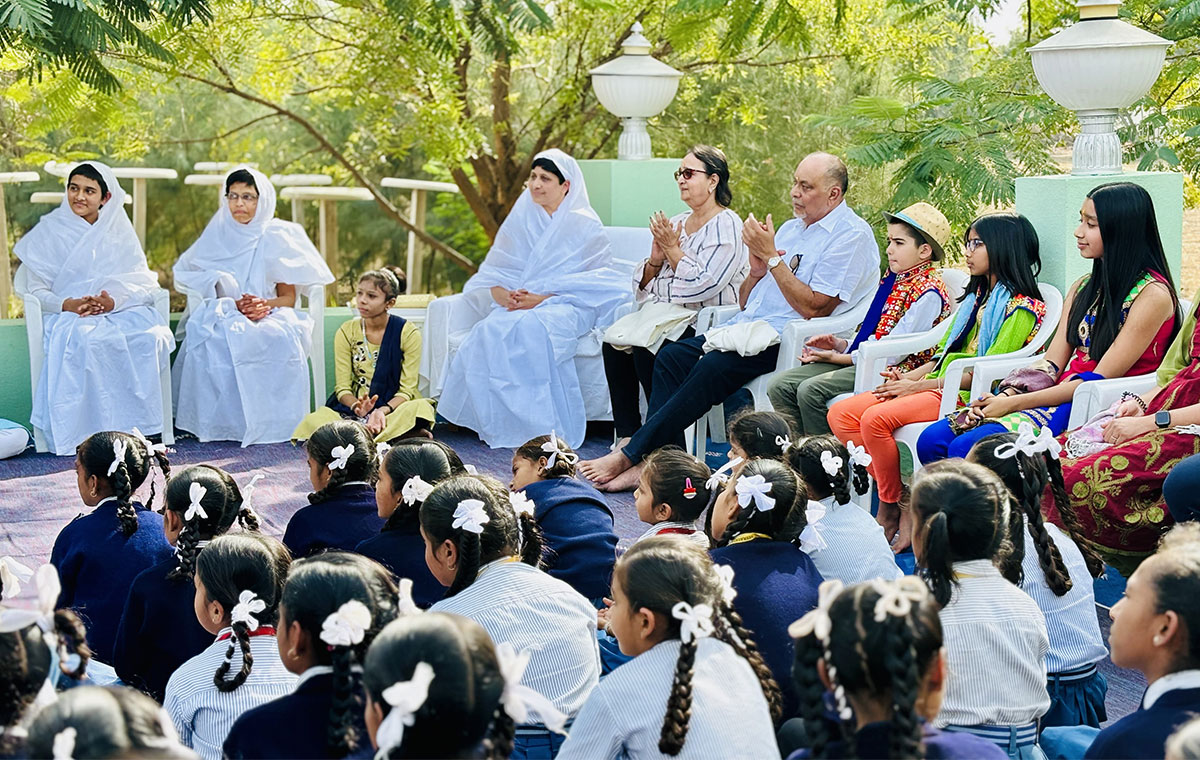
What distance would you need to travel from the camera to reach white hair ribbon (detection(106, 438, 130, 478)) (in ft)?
12.7

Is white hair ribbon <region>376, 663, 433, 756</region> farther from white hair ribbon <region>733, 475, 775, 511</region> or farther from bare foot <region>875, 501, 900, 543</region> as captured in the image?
bare foot <region>875, 501, 900, 543</region>

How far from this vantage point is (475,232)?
442 inches

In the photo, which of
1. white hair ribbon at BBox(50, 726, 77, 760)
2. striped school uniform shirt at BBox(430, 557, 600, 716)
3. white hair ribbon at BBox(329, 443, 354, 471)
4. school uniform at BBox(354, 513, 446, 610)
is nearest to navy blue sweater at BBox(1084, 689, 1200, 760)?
striped school uniform shirt at BBox(430, 557, 600, 716)

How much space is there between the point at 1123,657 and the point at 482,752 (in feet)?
3.51

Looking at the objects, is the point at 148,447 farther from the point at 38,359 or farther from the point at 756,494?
the point at 38,359

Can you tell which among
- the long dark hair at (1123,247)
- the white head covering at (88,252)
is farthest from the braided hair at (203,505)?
the white head covering at (88,252)

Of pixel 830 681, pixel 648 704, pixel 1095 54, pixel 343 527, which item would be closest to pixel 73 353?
pixel 343 527

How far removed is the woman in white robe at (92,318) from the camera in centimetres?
677

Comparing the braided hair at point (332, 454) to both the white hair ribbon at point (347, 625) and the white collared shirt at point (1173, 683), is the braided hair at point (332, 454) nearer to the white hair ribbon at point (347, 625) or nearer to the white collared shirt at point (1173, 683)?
the white hair ribbon at point (347, 625)

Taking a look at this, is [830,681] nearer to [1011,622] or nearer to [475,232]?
[1011,622]

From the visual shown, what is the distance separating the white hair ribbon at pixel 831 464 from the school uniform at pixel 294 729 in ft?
5.60

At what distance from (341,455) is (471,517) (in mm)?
1127

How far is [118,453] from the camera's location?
388 centimetres

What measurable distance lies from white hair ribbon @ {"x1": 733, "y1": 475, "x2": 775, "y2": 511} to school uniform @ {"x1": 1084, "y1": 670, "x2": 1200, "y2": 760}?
1049 mm
